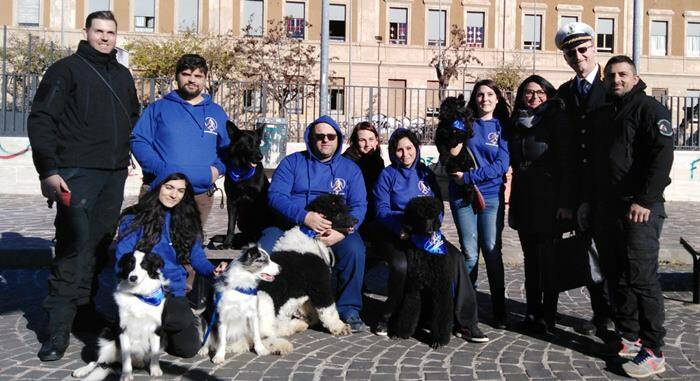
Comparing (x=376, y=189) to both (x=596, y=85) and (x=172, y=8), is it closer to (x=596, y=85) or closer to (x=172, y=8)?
(x=596, y=85)

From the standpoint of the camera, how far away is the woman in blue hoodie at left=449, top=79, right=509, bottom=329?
5.96 meters

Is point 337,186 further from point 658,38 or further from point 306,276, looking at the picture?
point 658,38

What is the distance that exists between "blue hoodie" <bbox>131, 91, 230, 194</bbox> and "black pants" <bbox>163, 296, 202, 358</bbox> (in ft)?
3.70

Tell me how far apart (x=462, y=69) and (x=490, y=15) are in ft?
16.3

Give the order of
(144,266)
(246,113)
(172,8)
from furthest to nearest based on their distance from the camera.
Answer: (172,8) → (246,113) → (144,266)

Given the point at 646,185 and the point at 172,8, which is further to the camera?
the point at 172,8

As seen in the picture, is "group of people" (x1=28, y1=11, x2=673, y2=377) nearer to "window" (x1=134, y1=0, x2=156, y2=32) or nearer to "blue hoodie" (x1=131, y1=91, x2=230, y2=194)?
"blue hoodie" (x1=131, y1=91, x2=230, y2=194)

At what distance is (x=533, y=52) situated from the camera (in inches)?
1826

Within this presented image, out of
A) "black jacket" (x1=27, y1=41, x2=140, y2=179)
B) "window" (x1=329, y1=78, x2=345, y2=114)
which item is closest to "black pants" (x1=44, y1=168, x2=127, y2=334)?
"black jacket" (x1=27, y1=41, x2=140, y2=179)

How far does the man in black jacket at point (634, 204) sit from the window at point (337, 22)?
40.0 m

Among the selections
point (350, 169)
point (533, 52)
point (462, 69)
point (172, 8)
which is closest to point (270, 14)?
point (172, 8)

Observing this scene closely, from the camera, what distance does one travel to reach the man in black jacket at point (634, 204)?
15.3 ft

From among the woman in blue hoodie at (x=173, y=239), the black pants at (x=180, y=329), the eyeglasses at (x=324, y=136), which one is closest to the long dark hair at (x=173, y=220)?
the woman in blue hoodie at (x=173, y=239)

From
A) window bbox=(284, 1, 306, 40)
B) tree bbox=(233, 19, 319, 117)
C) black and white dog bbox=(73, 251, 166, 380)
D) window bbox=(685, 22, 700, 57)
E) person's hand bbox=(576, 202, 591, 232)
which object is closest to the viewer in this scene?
black and white dog bbox=(73, 251, 166, 380)
